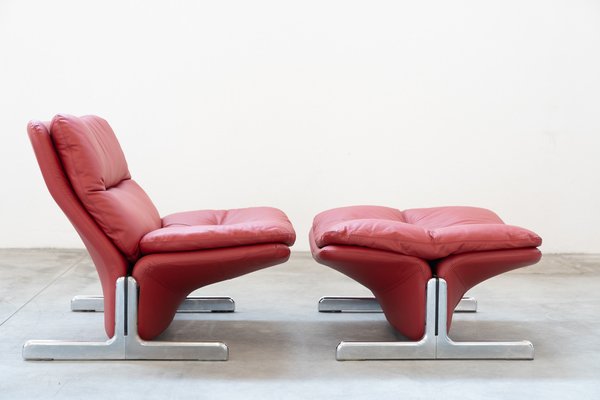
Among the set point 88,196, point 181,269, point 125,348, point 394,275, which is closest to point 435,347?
point 394,275

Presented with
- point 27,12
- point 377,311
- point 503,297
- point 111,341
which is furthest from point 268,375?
point 27,12

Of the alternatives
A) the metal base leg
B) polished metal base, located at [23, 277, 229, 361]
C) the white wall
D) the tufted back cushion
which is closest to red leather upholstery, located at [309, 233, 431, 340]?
polished metal base, located at [23, 277, 229, 361]

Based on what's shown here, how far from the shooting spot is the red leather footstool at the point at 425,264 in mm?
2963

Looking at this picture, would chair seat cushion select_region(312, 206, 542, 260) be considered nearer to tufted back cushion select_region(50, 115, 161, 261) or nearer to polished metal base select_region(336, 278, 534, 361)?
polished metal base select_region(336, 278, 534, 361)

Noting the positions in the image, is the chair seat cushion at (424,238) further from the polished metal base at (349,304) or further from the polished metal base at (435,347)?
the polished metal base at (349,304)

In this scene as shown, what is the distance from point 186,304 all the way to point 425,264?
1124 millimetres

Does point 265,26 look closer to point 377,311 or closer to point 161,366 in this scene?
point 377,311

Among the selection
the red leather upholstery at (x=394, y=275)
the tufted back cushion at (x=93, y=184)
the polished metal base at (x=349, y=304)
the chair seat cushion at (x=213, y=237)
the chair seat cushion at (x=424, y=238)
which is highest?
the tufted back cushion at (x=93, y=184)

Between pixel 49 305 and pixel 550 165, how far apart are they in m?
3.08

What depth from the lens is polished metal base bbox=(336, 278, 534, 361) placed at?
298cm

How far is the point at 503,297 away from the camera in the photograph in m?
4.12

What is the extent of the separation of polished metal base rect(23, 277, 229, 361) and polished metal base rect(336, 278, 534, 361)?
1.52ft

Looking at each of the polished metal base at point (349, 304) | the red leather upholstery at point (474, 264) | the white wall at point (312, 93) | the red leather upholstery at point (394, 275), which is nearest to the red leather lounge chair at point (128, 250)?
the red leather upholstery at point (394, 275)

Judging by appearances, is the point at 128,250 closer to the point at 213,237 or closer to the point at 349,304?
the point at 213,237
